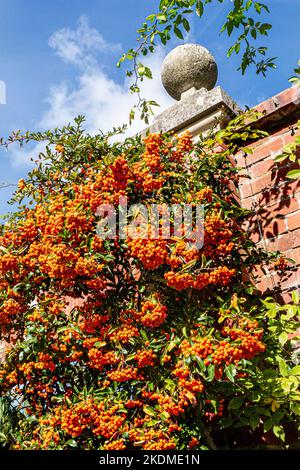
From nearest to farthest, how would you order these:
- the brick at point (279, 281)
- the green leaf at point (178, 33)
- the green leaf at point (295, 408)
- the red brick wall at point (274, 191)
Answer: the green leaf at point (295, 408)
the brick at point (279, 281)
the red brick wall at point (274, 191)
the green leaf at point (178, 33)

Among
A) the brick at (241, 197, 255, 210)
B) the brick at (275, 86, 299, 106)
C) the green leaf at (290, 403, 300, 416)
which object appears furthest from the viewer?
the brick at (241, 197, 255, 210)

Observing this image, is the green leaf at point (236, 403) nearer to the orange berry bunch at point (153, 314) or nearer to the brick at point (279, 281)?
the orange berry bunch at point (153, 314)

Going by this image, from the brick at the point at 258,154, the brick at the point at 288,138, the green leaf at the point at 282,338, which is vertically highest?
the brick at the point at 288,138

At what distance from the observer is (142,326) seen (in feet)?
8.85

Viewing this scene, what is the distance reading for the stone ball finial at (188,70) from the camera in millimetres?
4246

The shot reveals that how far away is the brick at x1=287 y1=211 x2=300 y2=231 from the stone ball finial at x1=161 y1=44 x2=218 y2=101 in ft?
5.78

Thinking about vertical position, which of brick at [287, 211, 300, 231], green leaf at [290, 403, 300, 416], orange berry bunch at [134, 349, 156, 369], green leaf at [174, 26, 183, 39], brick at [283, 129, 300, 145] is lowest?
green leaf at [290, 403, 300, 416]

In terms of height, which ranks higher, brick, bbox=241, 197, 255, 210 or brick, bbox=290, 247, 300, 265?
brick, bbox=241, 197, 255, 210

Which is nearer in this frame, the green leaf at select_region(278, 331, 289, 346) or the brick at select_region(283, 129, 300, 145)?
the green leaf at select_region(278, 331, 289, 346)

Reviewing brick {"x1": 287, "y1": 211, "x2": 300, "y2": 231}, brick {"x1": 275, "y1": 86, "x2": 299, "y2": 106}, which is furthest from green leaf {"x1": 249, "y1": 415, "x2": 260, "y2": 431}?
brick {"x1": 275, "y1": 86, "x2": 299, "y2": 106}

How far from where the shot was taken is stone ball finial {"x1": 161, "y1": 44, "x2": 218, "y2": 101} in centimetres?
425

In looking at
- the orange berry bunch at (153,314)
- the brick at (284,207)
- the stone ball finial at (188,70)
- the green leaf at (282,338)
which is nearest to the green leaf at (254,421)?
the green leaf at (282,338)

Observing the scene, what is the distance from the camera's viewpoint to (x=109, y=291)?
2.87 m

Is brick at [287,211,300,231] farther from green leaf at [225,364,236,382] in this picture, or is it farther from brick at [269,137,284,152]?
green leaf at [225,364,236,382]
